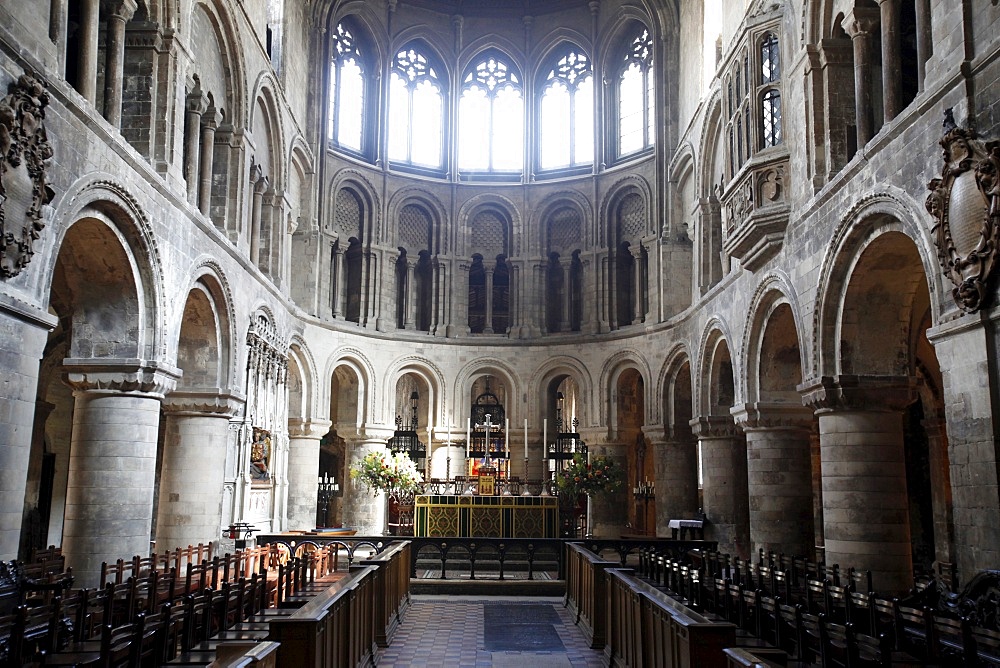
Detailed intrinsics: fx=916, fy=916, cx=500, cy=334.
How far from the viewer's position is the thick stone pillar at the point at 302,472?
81.3 ft

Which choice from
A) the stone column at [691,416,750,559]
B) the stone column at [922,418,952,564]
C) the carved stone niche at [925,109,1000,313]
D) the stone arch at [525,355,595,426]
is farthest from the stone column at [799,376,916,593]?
the stone arch at [525,355,595,426]

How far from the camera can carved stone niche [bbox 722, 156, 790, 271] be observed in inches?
612

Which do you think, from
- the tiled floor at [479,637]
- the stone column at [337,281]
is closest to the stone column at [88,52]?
the tiled floor at [479,637]

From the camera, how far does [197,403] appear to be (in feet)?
56.2

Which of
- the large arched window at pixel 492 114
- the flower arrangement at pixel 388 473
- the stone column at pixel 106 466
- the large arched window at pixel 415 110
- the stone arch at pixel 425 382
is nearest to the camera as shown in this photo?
the stone column at pixel 106 466

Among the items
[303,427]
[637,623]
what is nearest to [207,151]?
[303,427]

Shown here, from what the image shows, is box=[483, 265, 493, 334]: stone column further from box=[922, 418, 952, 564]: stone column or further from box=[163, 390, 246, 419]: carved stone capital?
box=[922, 418, 952, 564]: stone column

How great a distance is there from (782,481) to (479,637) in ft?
24.7

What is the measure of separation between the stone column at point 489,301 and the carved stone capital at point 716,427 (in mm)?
9811

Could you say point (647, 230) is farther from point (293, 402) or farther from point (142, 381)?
point (142, 381)

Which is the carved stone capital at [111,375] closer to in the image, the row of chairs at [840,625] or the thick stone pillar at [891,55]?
the row of chairs at [840,625]

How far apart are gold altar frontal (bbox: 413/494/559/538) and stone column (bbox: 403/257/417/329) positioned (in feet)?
32.3

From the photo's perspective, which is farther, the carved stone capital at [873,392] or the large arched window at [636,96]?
the large arched window at [636,96]

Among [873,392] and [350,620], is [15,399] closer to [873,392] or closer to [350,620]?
[350,620]
